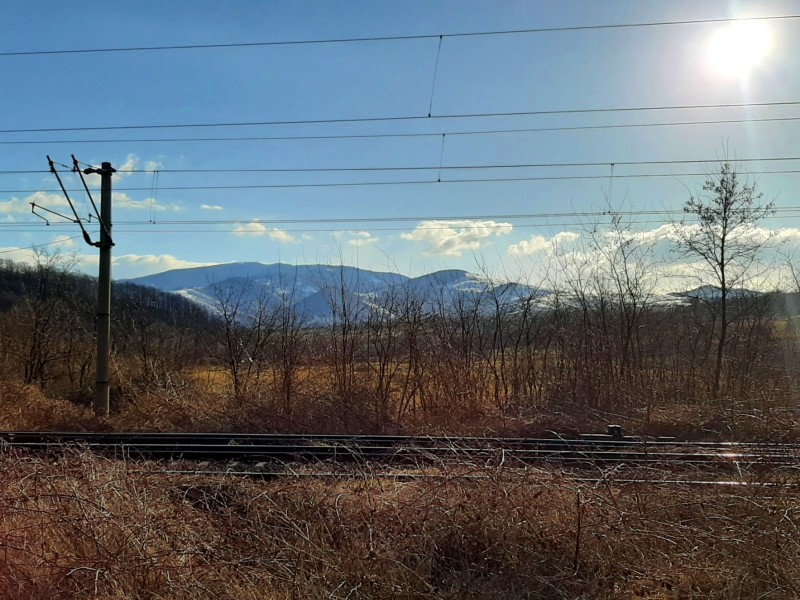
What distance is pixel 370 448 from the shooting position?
27.2 ft

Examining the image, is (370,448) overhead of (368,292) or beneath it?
beneath

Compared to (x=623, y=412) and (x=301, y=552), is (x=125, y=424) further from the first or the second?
(x=623, y=412)

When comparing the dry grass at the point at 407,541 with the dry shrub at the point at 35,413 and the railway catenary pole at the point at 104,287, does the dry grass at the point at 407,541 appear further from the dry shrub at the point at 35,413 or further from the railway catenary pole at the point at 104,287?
the railway catenary pole at the point at 104,287

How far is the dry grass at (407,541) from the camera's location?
396 cm

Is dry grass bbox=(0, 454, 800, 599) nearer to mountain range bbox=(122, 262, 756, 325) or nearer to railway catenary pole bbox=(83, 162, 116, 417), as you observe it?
railway catenary pole bbox=(83, 162, 116, 417)

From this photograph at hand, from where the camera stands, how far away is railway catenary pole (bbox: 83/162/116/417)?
13438 millimetres

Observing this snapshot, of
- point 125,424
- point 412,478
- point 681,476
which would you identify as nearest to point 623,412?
point 681,476

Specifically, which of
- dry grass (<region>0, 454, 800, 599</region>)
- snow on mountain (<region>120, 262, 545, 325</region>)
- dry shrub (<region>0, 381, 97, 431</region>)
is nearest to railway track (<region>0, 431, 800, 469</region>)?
dry grass (<region>0, 454, 800, 599</region>)

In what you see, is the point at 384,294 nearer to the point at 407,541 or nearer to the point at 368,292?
the point at 368,292

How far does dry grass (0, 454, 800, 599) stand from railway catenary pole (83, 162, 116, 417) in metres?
8.43

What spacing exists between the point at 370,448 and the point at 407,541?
3.72 m

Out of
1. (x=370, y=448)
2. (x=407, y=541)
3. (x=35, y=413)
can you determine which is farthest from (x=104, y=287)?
(x=407, y=541)

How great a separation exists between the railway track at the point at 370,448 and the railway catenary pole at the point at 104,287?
323 centimetres

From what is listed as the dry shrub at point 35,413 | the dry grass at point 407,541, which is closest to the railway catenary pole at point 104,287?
the dry shrub at point 35,413
